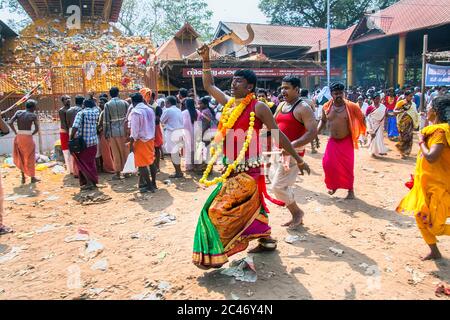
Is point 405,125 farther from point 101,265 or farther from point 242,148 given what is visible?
point 101,265

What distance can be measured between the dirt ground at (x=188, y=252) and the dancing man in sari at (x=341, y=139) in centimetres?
42

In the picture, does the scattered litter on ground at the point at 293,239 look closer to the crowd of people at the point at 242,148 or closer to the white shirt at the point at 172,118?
the crowd of people at the point at 242,148

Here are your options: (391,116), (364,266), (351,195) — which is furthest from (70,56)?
(364,266)

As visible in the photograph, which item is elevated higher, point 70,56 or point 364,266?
point 70,56

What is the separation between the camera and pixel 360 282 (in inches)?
129

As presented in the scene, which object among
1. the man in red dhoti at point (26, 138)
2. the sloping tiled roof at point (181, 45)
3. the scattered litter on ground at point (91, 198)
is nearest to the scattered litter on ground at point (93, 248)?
the scattered litter on ground at point (91, 198)

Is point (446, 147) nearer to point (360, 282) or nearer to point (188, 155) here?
point (360, 282)

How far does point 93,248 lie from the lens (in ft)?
14.0

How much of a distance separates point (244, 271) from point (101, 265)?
154cm

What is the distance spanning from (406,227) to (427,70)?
8.39 metres

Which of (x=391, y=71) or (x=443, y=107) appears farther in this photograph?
(x=391, y=71)

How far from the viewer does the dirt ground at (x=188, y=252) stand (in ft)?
10.6

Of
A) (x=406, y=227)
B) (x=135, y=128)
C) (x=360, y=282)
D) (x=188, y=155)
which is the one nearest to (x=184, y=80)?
(x=188, y=155)

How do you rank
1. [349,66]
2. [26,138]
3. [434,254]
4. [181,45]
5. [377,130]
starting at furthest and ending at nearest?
[349,66] < [181,45] < [377,130] < [26,138] < [434,254]
